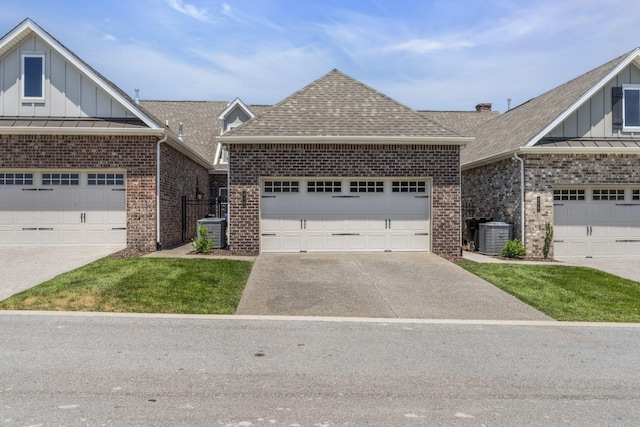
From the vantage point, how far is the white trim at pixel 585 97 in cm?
1445

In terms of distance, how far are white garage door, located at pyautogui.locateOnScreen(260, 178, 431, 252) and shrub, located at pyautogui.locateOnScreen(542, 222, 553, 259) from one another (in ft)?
12.8

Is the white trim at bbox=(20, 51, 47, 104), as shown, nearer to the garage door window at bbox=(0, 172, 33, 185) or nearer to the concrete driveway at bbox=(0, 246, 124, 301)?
the garage door window at bbox=(0, 172, 33, 185)

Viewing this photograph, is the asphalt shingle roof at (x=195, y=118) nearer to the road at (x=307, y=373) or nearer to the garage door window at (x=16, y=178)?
the garage door window at (x=16, y=178)

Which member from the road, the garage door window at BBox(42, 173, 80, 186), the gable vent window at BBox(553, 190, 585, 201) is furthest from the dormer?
the road

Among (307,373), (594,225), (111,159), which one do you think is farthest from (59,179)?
(594,225)

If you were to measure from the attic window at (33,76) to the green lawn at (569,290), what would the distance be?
13828mm

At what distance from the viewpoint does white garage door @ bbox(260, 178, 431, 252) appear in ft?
46.0

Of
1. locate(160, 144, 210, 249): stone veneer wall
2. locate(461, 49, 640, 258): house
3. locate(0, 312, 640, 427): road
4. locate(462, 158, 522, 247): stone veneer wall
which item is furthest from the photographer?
locate(462, 158, 522, 247): stone veneer wall

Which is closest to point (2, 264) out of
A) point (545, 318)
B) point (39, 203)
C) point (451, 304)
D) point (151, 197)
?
point (39, 203)

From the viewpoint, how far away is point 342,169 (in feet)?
45.6

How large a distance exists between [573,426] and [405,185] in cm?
1080

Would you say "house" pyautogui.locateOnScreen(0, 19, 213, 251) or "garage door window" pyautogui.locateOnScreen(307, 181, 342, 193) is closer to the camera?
"house" pyautogui.locateOnScreen(0, 19, 213, 251)

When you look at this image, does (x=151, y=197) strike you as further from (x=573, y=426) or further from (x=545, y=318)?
(x=573, y=426)

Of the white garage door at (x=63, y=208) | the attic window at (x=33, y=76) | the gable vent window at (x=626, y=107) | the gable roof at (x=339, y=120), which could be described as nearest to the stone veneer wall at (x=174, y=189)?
the white garage door at (x=63, y=208)
